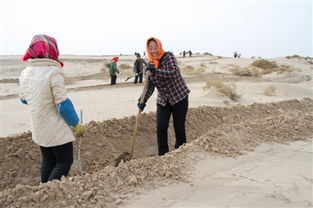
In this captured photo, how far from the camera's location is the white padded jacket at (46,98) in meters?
2.85

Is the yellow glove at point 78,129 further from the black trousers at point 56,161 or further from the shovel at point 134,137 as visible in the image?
the shovel at point 134,137

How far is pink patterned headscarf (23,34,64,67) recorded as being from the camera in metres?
2.86

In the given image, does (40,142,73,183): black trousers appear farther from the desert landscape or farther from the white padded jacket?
the desert landscape

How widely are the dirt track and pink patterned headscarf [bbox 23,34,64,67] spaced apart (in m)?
1.12

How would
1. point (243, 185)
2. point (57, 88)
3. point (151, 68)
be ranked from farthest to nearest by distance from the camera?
1. point (151, 68)
2. point (243, 185)
3. point (57, 88)

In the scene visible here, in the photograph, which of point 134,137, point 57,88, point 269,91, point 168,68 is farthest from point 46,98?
point 269,91

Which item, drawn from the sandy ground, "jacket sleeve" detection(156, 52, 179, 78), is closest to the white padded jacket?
the sandy ground

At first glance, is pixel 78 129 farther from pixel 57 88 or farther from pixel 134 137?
pixel 134 137

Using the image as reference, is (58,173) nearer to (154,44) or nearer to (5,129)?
(154,44)

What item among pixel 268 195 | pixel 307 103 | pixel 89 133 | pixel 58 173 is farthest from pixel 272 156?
pixel 307 103

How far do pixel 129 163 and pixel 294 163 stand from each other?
6.23ft

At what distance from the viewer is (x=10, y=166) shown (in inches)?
176

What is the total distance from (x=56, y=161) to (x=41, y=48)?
1142 mm

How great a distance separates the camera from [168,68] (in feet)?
13.3
